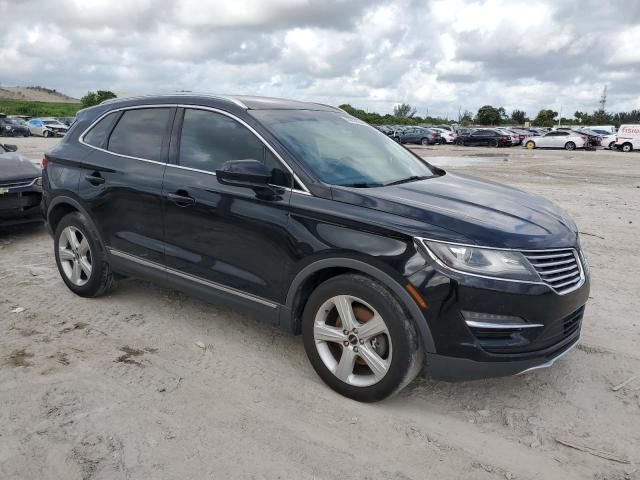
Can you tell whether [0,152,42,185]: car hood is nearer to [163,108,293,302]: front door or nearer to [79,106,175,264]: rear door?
[79,106,175,264]: rear door

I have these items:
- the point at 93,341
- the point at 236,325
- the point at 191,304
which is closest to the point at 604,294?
the point at 236,325

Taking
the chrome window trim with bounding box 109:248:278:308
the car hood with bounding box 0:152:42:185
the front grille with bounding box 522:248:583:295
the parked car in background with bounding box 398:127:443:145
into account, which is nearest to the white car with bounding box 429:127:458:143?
the parked car in background with bounding box 398:127:443:145

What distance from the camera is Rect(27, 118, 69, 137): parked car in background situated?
40344 millimetres

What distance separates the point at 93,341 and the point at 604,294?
454 cm

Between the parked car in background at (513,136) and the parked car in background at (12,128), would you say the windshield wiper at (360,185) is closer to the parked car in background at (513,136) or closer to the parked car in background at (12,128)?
the parked car in background at (513,136)

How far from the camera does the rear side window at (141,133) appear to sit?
4250mm

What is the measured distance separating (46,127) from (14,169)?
124 ft

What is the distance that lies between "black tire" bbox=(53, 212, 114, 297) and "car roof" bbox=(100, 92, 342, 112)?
109cm

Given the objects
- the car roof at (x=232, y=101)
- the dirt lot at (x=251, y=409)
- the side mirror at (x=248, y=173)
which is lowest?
the dirt lot at (x=251, y=409)

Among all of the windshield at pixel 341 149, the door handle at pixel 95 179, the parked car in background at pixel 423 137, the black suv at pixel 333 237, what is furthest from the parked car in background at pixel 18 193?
the parked car in background at pixel 423 137

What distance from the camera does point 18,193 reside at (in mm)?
6973

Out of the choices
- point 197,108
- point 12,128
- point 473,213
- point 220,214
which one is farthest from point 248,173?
point 12,128

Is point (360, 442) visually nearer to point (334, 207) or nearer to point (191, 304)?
point (334, 207)

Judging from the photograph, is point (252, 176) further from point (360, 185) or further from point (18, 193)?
point (18, 193)
